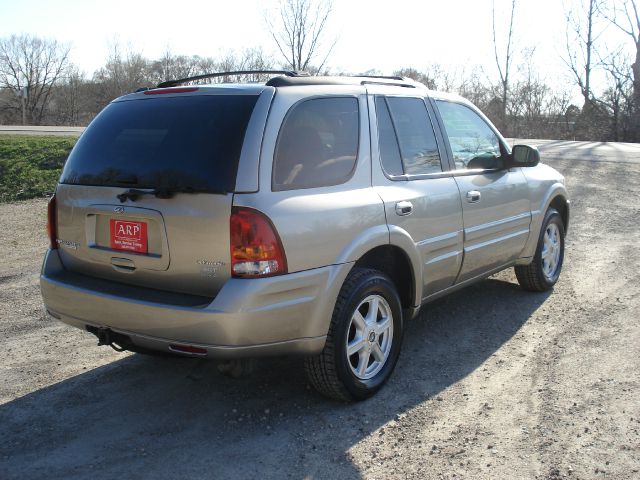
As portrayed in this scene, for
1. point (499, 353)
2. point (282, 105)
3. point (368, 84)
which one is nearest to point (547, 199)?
point (499, 353)

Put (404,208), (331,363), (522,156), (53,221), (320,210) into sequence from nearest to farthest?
(320,210) < (331,363) < (53,221) < (404,208) < (522,156)

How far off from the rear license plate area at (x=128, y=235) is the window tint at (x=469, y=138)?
2.46 m

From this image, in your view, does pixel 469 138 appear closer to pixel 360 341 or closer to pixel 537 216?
pixel 537 216

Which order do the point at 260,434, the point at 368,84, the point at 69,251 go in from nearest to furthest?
the point at 260,434 → the point at 69,251 → the point at 368,84

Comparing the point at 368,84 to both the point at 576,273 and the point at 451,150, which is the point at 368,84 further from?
the point at 576,273

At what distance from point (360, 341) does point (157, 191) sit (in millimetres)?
1483

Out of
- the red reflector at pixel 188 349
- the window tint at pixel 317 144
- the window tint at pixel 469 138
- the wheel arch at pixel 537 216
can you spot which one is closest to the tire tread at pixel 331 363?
the window tint at pixel 317 144

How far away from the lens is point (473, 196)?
188 inches

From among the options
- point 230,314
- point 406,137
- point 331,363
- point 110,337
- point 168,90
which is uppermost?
point 168,90

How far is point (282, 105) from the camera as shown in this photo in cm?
350

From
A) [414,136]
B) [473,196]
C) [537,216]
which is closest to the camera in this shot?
[414,136]

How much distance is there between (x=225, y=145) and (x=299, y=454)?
1.64 m

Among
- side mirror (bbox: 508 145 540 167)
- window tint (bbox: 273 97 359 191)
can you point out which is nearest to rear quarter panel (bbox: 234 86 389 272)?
window tint (bbox: 273 97 359 191)

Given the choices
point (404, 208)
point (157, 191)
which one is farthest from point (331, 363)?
point (157, 191)
